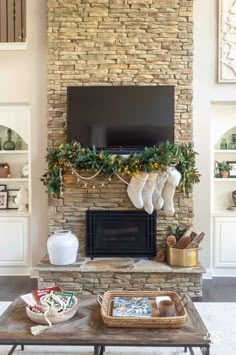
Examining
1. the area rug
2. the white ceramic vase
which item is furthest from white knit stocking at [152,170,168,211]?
the area rug

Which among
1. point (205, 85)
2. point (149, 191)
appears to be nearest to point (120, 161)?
point (149, 191)

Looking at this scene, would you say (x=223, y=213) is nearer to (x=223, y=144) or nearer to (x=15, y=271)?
(x=223, y=144)

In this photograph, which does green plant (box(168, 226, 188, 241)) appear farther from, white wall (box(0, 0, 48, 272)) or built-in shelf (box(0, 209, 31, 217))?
built-in shelf (box(0, 209, 31, 217))

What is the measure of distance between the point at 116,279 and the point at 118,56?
2689mm

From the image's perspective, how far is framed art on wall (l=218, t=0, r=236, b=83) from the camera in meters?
4.54

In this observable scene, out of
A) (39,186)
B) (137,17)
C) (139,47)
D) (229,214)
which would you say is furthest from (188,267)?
(137,17)

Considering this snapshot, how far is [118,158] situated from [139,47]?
56.3 inches

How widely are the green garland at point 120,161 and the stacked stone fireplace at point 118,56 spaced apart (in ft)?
0.70

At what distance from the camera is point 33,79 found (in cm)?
468

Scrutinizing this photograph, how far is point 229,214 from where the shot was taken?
476 cm

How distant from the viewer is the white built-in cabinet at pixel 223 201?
4.76m

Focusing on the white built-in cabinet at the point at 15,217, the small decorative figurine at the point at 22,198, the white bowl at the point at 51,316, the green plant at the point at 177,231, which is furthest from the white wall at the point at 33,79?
the white bowl at the point at 51,316

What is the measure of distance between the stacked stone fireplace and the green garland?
215 mm

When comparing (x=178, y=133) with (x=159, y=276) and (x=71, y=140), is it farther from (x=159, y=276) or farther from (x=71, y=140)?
(x=159, y=276)
